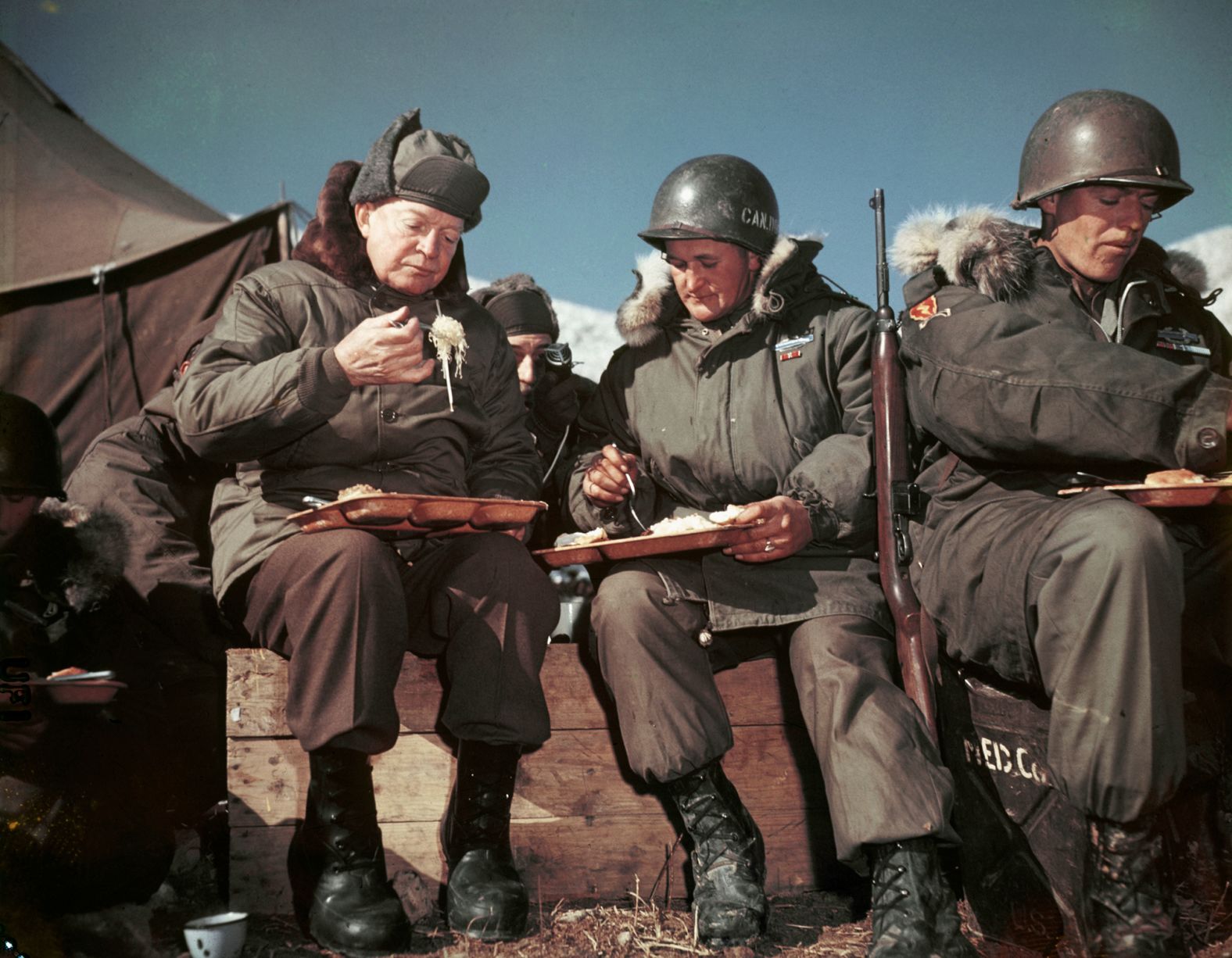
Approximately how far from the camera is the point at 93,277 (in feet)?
21.2

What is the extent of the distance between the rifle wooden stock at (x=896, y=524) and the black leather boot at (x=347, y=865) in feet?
4.59

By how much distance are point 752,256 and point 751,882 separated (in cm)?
201

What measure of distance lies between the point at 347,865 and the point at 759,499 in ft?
5.27

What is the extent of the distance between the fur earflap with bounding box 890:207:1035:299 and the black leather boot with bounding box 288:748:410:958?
6.79ft

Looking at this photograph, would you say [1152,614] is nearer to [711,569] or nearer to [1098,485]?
[1098,485]

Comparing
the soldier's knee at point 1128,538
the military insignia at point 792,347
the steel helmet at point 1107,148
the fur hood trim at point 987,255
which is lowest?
the soldier's knee at point 1128,538

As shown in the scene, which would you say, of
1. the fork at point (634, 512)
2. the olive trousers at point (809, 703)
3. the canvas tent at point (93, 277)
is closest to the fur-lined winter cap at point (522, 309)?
the fork at point (634, 512)

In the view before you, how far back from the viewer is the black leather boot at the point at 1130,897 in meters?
2.10

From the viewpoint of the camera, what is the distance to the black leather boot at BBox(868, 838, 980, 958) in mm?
2232

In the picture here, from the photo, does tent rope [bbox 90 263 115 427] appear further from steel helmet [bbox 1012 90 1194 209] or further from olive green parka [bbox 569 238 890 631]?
steel helmet [bbox 1012 90 1194 209]

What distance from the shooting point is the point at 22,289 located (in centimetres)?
626

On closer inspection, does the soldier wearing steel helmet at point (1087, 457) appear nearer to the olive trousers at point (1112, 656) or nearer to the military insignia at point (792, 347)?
the olive trousers at point (1112, 656)

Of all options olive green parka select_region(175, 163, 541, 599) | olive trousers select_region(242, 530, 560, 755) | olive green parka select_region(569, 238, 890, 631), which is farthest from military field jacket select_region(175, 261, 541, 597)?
olive green parka select_region(569, 238, 890, 631)

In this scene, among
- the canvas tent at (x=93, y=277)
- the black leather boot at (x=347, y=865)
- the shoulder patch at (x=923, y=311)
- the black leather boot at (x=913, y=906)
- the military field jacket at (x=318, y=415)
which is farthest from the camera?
the canvas tent at (x=93, y=277)
